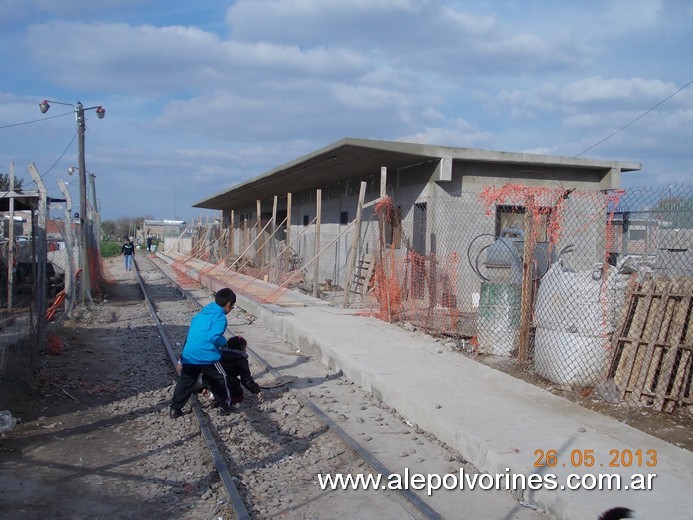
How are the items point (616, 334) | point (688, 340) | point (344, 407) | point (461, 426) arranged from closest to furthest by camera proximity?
point (461, 426) < point (688, 340) < point (616, 334) < point (344, 407)

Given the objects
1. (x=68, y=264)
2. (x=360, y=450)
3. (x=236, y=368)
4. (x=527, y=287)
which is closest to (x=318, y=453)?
(x=360, y=450)

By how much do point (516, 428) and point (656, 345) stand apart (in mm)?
1851

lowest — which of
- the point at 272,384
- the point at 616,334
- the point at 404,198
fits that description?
the point at 272,384

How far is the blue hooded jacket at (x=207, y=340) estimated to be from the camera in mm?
7395

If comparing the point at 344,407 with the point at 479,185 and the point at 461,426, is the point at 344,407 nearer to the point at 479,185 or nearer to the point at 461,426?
the point at 461,426

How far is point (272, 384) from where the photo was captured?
357 inches

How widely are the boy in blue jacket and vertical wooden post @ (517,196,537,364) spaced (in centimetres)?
389

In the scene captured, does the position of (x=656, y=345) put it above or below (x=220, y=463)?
above

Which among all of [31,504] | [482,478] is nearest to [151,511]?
[31,504]

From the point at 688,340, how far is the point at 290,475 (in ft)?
13.5

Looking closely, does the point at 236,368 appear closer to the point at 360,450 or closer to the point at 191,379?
the point at 191,379

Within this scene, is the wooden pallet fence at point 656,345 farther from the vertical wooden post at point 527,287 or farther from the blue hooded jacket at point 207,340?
the blue hooded jacket at point 207,340

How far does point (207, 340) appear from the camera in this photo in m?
7.39

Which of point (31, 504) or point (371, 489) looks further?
point (371, 489)
